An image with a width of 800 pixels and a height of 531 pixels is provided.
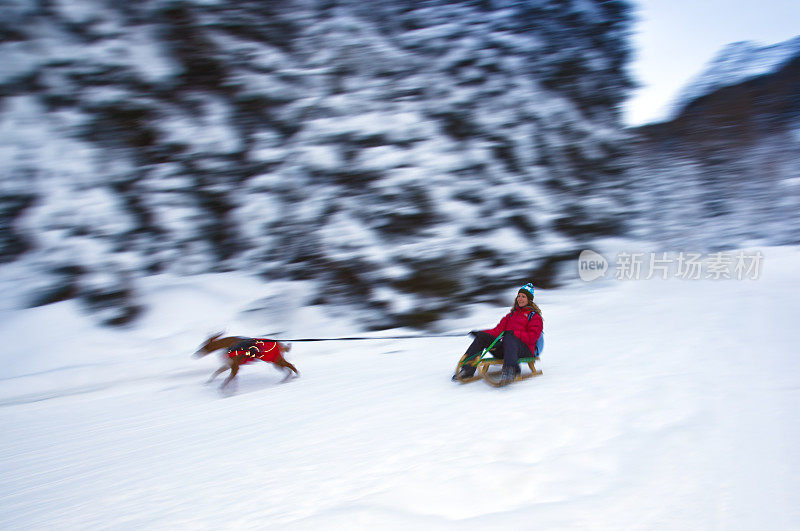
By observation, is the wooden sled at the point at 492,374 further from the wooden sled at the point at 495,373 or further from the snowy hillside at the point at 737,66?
the snowy hillside at the point at 737,66

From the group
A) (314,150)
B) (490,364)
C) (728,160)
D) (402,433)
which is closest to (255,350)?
(402,433)

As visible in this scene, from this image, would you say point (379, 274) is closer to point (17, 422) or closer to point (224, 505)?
point (17, 422)

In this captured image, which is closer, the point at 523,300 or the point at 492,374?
the point at 523,300

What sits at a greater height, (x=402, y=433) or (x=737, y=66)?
(x=737, y=66)

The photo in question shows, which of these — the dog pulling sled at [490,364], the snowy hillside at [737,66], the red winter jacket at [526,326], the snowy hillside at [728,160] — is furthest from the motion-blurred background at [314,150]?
the snowy hillside at [737,66]

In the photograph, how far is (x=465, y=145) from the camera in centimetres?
1155

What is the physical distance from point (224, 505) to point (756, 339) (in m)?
5.91

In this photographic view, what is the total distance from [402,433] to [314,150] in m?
7.75

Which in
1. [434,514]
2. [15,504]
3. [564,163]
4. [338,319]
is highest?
[564,163]

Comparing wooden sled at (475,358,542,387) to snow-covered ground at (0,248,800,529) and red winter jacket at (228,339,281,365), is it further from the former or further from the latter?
red winter jacket at (228,339,281,365)

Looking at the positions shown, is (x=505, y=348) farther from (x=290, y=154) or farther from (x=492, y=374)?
(x=290, y=154)

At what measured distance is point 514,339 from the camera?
4.27m

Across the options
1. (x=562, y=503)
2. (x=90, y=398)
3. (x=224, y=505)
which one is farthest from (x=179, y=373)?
(x=562, y=503)

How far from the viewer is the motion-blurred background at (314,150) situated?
7.89 metres
